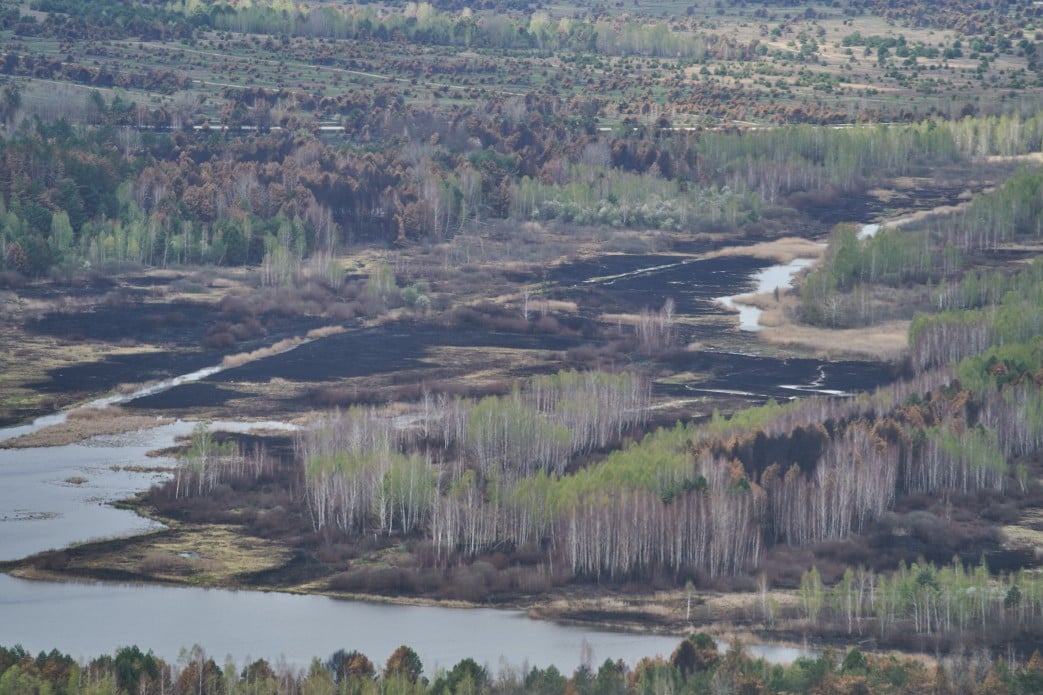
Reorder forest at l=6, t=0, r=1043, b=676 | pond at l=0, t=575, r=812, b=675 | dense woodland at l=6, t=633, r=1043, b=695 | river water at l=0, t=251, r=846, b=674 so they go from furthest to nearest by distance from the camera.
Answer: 1. forest at l=6, t=0, r=1043, b=676
2. river water at l=0, t=251, r=846, b=674
3. pond at l=0, t=575, r=812, b=675
4. dense woodland at l=6, t=633, r=1043, b=695

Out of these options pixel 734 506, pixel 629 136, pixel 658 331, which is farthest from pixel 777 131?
pixel 734 506

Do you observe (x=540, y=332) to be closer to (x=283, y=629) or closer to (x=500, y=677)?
(x=283, y=629)

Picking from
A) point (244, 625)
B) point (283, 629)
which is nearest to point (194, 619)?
point (244, 625)

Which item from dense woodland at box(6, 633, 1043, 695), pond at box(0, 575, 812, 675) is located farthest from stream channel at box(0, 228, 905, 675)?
dense woodland at box(6, 633, 1043, 695)

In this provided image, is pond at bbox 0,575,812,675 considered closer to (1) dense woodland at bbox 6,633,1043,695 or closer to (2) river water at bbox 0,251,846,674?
(2) river water at bbox 0,251,846,674

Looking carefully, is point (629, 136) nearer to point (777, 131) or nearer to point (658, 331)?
point (777, 131)

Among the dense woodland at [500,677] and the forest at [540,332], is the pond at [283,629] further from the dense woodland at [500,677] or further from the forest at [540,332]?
the dense woodland at [500,677]
